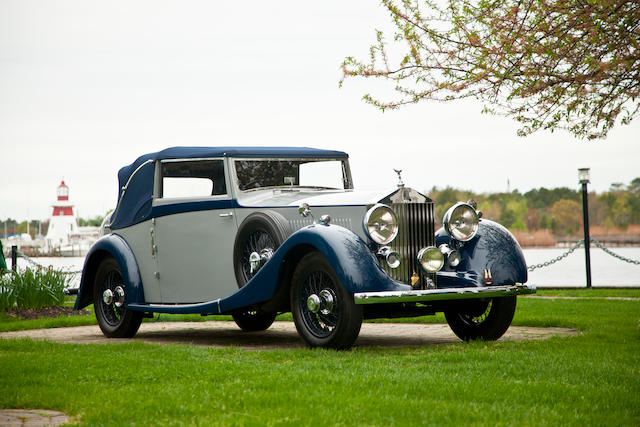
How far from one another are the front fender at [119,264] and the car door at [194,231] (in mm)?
329

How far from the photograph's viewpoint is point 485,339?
26.4 feet

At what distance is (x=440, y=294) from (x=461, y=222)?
1.07 metres

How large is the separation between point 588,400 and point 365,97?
Result: 5.49 m

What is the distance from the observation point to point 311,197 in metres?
8.18

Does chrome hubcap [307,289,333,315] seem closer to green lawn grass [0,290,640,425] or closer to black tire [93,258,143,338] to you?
green lawn grass [0,290,640,425]

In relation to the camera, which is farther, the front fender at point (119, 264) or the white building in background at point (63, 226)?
the white building in background at point (63, 226)

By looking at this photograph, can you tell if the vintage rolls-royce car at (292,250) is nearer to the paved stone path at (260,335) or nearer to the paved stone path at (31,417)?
the paved stone path at (260,335)

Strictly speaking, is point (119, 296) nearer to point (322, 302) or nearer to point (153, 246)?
point (153, 246)

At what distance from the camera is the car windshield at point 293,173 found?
848 centimetres

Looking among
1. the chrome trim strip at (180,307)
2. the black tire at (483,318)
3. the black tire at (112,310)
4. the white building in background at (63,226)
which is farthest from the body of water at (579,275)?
the white building in background at (63,226)

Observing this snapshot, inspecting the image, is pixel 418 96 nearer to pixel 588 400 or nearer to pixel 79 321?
pixel 588 400

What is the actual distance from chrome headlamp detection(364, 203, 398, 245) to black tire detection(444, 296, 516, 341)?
149 centimetres

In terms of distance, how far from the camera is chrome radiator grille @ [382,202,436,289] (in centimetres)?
735

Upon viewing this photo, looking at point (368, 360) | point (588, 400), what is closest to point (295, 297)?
point (368, 360)
